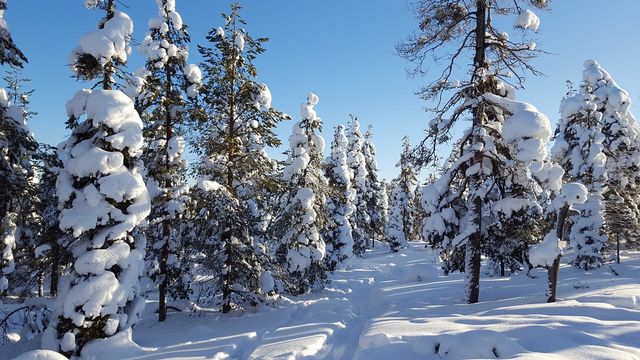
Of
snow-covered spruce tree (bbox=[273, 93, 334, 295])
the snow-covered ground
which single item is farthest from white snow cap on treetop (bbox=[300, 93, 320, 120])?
the snow-covered ground

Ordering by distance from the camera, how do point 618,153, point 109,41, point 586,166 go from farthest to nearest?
point 618,153, point 586,166, point 109,41

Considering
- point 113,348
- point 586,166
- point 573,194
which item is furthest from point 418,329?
point 586,166

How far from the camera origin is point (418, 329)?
10008mm

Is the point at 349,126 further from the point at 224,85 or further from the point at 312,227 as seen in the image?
the point at 224,85

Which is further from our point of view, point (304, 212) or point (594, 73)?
point (594, 73)

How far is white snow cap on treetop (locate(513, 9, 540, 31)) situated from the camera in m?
12.7

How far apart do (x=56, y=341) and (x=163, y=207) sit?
6.15 metres

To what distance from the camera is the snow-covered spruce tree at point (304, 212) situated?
2064cm

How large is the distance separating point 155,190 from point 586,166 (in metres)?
23.8

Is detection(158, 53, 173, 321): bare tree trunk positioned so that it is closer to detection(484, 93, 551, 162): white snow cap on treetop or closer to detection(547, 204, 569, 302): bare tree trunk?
detection(484, 93, 551, 162): white snow cap on treetop

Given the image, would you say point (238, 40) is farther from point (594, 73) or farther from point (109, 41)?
point (594, 73)

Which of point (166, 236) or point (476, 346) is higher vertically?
point (166, 236)

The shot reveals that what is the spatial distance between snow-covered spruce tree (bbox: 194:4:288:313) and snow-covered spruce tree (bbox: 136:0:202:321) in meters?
0.88

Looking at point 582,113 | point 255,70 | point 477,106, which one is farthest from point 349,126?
point 477,106
